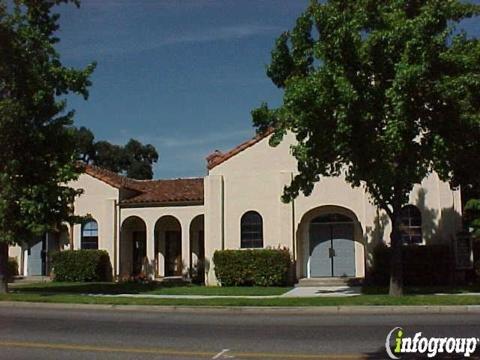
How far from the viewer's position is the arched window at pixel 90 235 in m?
30.2

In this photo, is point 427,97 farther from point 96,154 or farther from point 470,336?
point 96,154

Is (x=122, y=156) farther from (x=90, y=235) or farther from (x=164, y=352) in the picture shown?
(x=164, y=352)

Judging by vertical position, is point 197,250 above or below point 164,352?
above

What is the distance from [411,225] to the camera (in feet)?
81.0

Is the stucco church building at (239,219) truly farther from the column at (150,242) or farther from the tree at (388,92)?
the tree at (388,92)

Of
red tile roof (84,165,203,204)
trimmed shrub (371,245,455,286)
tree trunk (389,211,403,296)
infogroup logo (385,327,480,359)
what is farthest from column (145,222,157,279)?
infogroup logo (385,327,480,359)

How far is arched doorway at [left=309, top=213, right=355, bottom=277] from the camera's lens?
2581 centimetres

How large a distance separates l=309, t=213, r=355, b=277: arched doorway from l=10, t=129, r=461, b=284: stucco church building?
0.04 meters

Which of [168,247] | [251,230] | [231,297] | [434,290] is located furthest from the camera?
[168,247]

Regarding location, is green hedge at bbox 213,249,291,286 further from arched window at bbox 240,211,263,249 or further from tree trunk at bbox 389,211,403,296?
tree trunk at bbox 389,211,403,296

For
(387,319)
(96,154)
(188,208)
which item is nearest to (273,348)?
(387,319)

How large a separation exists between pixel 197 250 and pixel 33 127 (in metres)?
11.5

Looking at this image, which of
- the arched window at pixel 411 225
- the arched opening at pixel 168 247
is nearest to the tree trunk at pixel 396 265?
the arched window at pixel 411 225

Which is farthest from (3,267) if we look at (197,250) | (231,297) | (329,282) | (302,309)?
(329,282)
